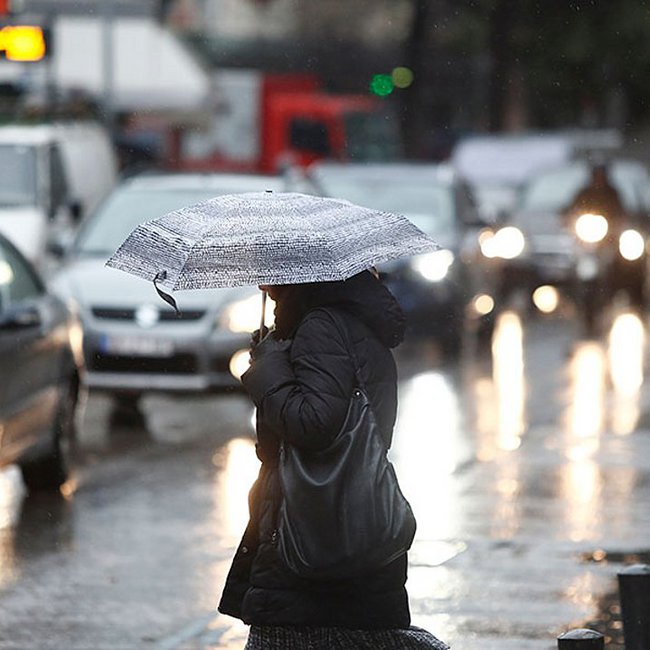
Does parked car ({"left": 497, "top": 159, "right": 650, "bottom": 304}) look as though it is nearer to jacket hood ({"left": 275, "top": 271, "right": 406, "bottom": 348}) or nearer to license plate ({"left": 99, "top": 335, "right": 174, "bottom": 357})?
license plate ({"left": 99, "top": 335, "right": 174, "bottom": 357})

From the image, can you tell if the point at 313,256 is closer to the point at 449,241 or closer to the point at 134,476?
the point at 134,476

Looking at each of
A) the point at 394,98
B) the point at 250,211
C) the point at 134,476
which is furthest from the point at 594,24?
the point at 250,211

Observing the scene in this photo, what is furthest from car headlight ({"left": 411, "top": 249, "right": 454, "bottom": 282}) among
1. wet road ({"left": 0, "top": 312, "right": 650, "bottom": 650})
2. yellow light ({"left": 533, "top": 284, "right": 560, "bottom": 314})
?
yellow light ({"left": 533, "top": 284, "right": 560, "bottom": 314})

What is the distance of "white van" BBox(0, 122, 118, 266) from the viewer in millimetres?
19141

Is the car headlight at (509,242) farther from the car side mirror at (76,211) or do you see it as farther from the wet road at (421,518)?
the wet road at (421,518)

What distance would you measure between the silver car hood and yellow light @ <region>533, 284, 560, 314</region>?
41.4 ft

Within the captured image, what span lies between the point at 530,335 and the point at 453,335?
9.13ft

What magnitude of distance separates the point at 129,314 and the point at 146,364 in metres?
0.38

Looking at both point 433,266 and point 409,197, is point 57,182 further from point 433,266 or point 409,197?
point 433,266

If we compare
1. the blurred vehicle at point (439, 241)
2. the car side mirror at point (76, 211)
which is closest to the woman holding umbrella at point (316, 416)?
the blurred vehicle at point (439, 241)

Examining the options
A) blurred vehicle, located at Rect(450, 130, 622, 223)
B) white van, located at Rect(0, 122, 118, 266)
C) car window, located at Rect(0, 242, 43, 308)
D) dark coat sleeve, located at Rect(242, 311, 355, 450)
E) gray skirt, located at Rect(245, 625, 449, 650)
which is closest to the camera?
dark coat sleeve, located at Rect(242, 311, 355, 450)

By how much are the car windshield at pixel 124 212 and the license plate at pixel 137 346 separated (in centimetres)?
140

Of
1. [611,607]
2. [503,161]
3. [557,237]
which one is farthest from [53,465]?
[503,161]

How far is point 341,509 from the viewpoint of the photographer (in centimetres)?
492
